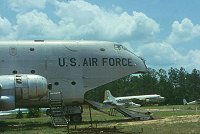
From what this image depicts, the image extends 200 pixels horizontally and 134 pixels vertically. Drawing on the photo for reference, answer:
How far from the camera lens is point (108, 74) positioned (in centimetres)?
3453

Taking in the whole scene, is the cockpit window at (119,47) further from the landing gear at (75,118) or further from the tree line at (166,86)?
the tree line at (166,86)

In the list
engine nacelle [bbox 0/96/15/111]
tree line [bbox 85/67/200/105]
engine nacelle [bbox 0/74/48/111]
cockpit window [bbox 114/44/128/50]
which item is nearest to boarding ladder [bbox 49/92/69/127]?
engine nacelle [bbox 0/74/48/111]

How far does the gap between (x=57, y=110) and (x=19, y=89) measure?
3.97 meters

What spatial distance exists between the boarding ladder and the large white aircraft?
0.44 meters

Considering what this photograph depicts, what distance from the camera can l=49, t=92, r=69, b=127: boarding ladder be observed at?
29922mm

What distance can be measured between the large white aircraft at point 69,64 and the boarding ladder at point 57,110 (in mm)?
444

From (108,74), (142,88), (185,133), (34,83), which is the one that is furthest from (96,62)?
(142,88)

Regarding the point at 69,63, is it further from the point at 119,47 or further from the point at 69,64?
the point at 119,47

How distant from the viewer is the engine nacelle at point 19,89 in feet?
92.7

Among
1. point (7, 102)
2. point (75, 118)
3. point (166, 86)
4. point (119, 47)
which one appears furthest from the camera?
point (166, 86)

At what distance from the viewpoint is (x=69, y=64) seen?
110ft

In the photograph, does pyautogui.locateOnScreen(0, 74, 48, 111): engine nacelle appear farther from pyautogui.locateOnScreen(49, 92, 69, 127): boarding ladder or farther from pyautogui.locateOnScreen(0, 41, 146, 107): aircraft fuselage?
pyautogui.locateOnScreen(0, 41, 146, 107): aircraft fuselage

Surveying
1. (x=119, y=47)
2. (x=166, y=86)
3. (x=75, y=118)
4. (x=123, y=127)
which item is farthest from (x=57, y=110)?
(x=166, y=86)

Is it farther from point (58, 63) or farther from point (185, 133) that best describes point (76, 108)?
point (185, 133)
